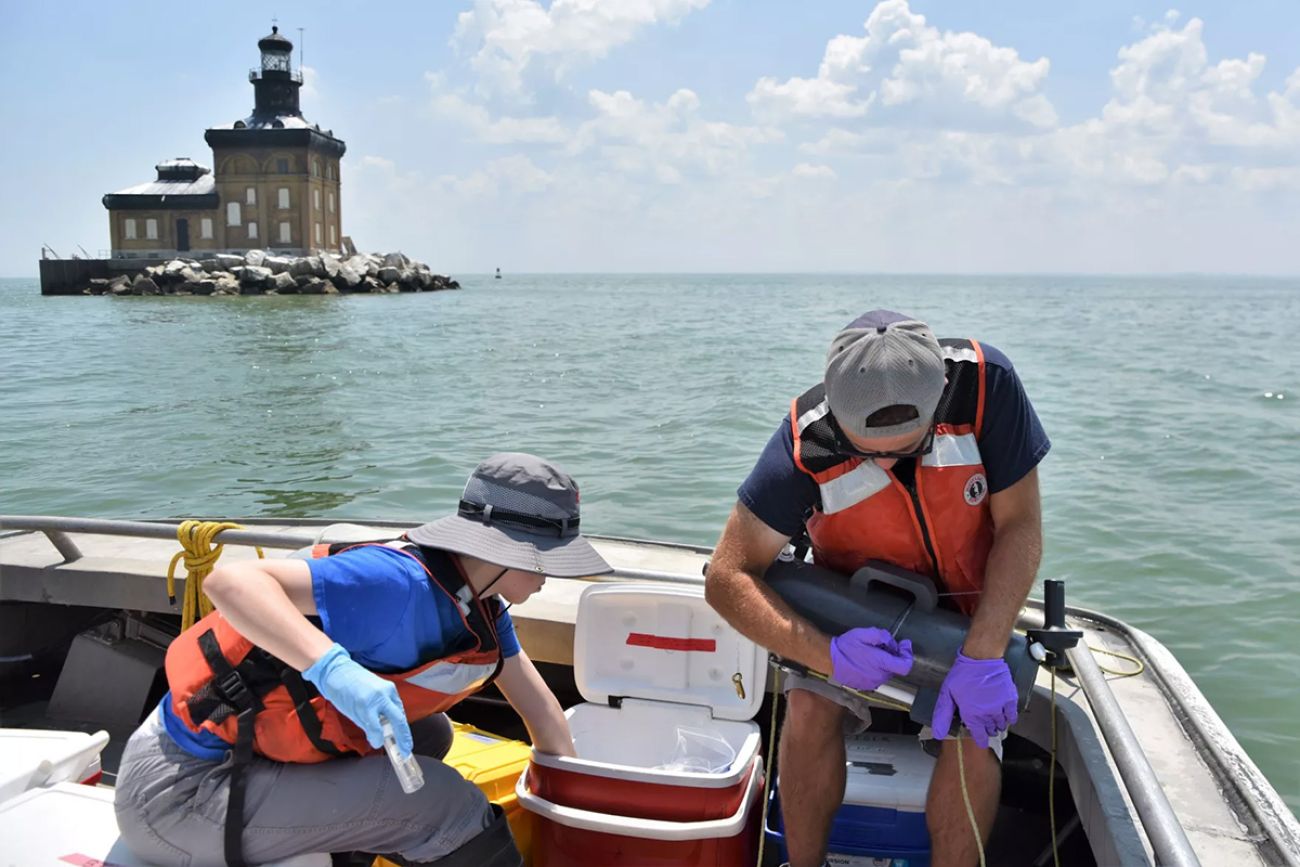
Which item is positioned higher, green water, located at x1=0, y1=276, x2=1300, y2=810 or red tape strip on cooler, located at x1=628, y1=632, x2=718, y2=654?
red tape strip on cooler, located at x1=628, y1=632, x2=718, y2=654

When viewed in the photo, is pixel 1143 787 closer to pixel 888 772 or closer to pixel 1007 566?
pixel 1007 566

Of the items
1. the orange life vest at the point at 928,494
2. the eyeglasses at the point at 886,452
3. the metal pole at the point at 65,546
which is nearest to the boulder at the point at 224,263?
the metal pole at the point at 65,546

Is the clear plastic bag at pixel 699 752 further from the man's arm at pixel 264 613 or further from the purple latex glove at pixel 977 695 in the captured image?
the man's arm at pixel 264 613

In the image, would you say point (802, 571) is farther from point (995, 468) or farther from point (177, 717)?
point (177, 717)

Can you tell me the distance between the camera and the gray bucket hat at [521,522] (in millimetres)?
2314

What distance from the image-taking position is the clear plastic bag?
325cm

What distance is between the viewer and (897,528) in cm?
262

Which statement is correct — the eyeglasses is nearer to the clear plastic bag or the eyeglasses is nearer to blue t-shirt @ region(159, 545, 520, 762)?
blue t-shirt @ region(159, 545, 520, 762)

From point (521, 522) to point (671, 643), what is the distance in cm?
109

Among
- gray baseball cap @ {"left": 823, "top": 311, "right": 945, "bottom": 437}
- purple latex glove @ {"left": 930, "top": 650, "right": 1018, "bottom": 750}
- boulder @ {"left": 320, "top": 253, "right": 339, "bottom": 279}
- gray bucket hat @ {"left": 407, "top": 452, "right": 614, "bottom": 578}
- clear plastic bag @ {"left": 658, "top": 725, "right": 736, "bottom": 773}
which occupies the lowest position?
clear plastic bag @ {"left": 658, "top": 725, "right": 736, "bottom": 773}

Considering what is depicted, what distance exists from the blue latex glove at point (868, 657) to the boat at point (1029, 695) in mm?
423

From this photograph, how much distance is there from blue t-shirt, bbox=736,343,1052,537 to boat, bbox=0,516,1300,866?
1.28ft

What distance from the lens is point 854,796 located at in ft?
9.84

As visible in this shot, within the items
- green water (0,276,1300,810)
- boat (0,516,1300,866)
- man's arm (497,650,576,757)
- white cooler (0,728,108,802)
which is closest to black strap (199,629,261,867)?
man's arm (497,650,576,757)
